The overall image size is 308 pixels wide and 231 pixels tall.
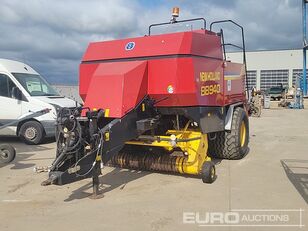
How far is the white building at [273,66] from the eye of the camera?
58.2 m

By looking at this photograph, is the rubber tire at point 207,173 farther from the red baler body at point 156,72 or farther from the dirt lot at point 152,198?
the red baler body at point 156,72

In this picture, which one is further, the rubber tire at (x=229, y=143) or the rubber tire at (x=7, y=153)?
the rubber tire at (x=229, y=143)

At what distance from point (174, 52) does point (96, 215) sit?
2.94 m

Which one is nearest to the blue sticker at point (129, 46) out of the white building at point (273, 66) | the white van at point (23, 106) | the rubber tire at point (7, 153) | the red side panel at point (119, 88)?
the red side panel at point (119, 88)

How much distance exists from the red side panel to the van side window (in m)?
5.79

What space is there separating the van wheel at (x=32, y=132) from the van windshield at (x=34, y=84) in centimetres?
91

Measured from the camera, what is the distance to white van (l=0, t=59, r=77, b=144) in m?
11.7

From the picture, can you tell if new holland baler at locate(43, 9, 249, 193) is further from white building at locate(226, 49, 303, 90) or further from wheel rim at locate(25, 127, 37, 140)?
white building at locate(226, 49, 303, 90)

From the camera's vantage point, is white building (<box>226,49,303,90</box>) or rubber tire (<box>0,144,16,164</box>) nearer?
rubber tire (<box>0,144,16,164</box>)

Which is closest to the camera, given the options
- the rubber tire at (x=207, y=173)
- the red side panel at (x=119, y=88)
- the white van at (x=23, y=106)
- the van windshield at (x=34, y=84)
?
the red side panel at (x=119, y=88)

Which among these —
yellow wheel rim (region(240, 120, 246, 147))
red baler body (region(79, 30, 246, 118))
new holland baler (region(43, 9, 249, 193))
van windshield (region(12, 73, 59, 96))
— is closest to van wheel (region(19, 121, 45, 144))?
van windshield (region(12, 73, 59, 96))

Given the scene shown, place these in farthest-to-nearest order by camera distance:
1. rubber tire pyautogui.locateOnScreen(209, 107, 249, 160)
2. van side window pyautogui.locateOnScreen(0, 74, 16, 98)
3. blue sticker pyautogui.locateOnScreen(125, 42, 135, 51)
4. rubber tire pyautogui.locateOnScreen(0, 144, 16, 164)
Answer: van side window pyautogui.locateOnScreen(0, 74, 16, 98)
rubber tire pyautogui.locateOnScreen(209, 107, 249, 160)
rubber tire pyautogui.locateOnScreen(0, 144, 16, 164)
blue sticker pyautogui.locateOnScreen(125, 42, 135, 51)

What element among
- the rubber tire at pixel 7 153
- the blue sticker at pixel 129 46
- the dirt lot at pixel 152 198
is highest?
the blue sticker at pixel 129 46

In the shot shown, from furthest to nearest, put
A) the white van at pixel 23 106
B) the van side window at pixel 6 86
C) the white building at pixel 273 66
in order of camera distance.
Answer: the white building at pixel 273 66 < the van side window at pixel 6 86 < the white van at pixel 23 106
